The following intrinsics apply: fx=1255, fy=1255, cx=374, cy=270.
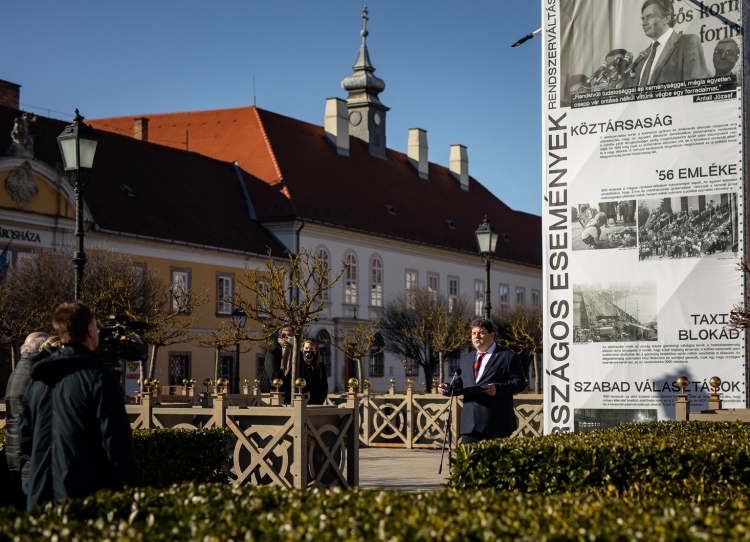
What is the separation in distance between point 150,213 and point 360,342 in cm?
1014

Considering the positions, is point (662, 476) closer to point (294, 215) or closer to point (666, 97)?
point (666, 97)

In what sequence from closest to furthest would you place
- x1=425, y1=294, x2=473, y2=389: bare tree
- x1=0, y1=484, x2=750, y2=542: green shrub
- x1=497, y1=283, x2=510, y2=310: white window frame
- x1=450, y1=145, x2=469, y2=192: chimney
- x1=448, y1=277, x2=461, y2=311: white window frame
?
x1=0, y1=484, x2=750, y2=542: green shrub < x1=425, y1=294, x2=473, y2=389: bare tree < x1=448, y1=277, x2=461, y2=311: white window frame < x1=497, y1=283, x2=510, y2=310: white window frame < x1=450, y1=145, x2=469, y2=192: chimney

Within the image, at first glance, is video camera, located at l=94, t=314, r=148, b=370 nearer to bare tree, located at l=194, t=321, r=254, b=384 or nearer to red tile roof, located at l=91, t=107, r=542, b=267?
bare tree, located at l=194, t=321, r=254, b=384

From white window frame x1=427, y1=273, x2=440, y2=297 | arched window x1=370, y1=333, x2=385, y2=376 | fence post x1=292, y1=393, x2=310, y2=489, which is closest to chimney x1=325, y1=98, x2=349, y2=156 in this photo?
white window frame x1=427, y1=273, x2=440, y2=297

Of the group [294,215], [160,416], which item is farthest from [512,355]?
[294,215]

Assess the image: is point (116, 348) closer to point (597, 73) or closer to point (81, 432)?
point (81, 432)

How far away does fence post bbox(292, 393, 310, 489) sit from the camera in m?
11.8

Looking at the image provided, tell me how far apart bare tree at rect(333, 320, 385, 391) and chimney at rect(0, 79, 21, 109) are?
1543 cm

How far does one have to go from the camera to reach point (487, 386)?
1039 cm

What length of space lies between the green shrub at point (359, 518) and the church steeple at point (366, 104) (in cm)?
6495

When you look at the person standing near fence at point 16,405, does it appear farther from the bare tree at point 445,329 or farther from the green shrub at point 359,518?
the bare tree at point 445,329

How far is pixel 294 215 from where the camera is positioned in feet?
181

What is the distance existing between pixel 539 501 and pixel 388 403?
1791cm

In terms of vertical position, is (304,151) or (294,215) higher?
(304,151)
